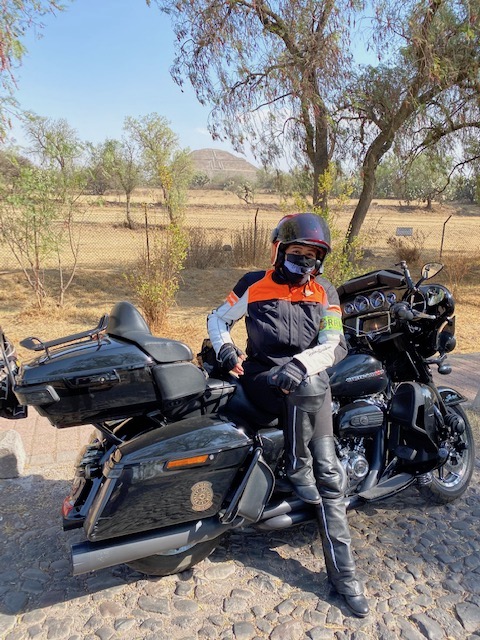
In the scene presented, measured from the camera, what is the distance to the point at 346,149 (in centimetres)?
1192

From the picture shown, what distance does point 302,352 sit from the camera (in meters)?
2.49

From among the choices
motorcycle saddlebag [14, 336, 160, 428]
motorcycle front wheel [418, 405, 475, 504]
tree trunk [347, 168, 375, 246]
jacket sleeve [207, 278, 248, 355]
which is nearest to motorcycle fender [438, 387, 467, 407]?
motorcycle front wheel [418, 405, 475, 504]

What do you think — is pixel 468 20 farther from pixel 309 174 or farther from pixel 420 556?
pixel 420 556

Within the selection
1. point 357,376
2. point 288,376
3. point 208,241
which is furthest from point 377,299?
point 208,241

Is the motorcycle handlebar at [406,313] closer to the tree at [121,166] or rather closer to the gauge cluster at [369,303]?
the gauge cluster at [369,303]

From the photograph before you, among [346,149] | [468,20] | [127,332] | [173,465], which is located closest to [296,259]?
[127,332]

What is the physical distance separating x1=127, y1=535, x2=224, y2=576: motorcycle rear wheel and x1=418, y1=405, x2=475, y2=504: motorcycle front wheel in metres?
1.52

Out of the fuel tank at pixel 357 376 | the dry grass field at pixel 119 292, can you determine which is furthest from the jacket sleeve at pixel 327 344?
the dry grass field at pixel 119 292

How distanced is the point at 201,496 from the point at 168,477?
0.21 m

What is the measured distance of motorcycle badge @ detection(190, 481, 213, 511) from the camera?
2.38 metres

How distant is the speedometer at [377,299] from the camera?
10.2 ft

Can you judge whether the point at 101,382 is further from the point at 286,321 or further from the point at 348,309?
the point at 348,309

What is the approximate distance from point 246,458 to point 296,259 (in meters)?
1.00

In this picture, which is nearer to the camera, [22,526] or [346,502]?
[346,502]
